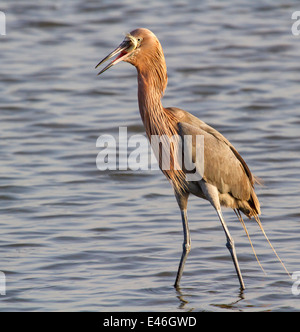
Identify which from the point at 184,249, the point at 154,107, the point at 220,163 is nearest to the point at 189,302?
the point at 184,249

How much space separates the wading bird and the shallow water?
503 millimetres

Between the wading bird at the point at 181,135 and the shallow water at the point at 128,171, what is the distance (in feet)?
1.65

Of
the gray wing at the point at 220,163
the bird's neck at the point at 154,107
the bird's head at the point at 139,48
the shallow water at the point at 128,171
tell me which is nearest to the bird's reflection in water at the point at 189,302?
the shallow water at the point at 128,171

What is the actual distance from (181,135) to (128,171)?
11.4 feet

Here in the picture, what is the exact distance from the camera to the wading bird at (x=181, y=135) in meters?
6.72

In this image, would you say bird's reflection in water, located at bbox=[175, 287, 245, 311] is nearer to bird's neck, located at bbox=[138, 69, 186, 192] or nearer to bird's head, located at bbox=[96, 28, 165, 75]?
bird's neck, located at bbox=[138, 69, 186, 192]

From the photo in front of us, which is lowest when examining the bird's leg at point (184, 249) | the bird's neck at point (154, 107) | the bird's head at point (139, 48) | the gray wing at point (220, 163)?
the bird's leg at point (184, 249)

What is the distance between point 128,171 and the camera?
10289mm

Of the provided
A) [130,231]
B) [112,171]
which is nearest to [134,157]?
[112,171]

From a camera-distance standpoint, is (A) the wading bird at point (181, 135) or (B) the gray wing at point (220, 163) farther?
(B) the gray wing at point (220, 163)

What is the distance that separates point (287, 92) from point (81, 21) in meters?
5.83

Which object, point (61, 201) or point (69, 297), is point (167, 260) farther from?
point (61, 201)

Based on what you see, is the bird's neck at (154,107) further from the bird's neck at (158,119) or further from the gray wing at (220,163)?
the gray wing at (220,163)

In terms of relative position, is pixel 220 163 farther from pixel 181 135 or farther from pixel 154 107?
pixel 154 107
